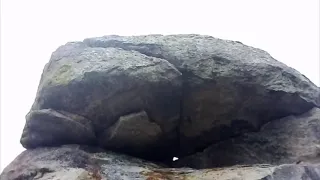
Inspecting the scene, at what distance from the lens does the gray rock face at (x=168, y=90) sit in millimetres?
12133

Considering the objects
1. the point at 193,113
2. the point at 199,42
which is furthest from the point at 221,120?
the point at 199,42

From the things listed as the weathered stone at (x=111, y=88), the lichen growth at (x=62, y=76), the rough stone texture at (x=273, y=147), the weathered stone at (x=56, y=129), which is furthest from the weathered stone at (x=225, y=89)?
the weathered stone at (x=56, y=129)

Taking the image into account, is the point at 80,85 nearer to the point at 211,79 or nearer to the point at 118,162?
the point at 118,162

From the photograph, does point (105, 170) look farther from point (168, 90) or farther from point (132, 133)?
point (168, 90)

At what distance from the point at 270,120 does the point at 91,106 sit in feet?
16.1

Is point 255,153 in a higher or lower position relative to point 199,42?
lower

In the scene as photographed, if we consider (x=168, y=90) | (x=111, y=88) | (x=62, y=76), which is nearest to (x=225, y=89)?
(x=168, y=90)

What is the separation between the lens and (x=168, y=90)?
12.6 m

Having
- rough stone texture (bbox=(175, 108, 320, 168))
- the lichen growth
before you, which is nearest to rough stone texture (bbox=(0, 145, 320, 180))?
rough stone texture (bbox=(175, 108, 320, 168))

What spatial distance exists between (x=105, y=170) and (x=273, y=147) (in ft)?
14.9

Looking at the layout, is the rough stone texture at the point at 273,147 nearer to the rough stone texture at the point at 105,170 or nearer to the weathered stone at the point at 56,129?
the rough stone texture at the point at 105,170

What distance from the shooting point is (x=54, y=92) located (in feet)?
39.9

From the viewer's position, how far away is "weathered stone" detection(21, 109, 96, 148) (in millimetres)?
11898

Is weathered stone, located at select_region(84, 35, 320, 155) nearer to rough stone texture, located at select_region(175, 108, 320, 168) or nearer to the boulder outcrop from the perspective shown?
the boulder outcrop
